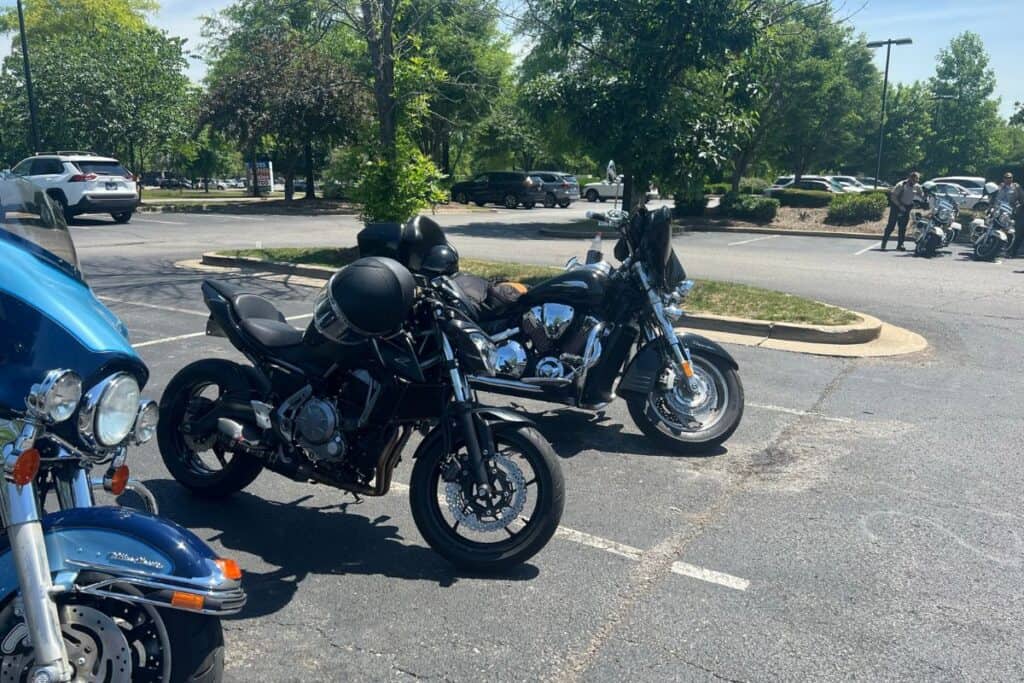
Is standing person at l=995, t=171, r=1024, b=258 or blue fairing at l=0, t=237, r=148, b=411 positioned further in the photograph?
standing person at l=995, t=171, r=1024, b=258

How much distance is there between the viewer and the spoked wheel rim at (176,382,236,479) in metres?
4.54

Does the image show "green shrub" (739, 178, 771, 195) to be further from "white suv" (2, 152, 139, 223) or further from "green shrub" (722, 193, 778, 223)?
"white suv" (2, 152, 139, 223)

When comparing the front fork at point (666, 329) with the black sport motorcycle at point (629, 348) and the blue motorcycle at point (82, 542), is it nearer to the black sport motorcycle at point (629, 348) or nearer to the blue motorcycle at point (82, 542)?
the black sport motorcycle at point (629, 348)

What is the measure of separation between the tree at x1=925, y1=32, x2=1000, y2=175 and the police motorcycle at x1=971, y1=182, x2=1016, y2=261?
43.3 meters

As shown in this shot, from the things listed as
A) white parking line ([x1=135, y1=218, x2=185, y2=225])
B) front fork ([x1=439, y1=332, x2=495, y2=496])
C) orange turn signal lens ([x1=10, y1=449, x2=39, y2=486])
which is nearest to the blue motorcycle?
orange turn signal lens ([x1=10, y1=449, x2=39, y2=486])

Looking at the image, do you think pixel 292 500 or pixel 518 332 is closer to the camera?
pixel 292 500

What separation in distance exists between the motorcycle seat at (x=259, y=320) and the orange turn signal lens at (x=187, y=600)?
2055 mm

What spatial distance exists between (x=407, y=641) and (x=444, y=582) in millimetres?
506

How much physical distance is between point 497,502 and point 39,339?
2.06 meters

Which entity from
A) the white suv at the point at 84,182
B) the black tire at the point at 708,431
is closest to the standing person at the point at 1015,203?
the black tire at the point at 708,431

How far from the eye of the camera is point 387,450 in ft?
13.2

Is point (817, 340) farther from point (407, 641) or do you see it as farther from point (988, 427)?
point (407, 641)

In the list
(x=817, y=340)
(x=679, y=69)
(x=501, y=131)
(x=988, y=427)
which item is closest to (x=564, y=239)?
(x=679, y=69)

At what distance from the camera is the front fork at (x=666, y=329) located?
5.38 m
